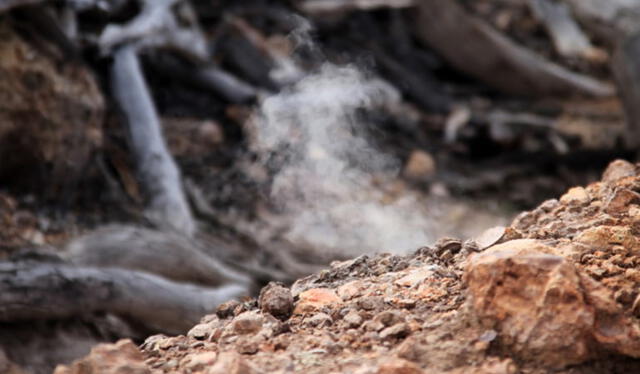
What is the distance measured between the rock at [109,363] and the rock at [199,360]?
6cm

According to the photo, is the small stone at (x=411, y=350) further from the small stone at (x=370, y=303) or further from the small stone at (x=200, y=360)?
the small stone at (x=200, y=360)

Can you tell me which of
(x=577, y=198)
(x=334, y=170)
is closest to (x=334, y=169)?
(x=334, y=170)

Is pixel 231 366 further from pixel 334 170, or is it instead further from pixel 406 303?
pixel 334 170

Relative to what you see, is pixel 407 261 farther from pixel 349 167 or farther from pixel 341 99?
pixel 341 99

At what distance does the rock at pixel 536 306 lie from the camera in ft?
3.18

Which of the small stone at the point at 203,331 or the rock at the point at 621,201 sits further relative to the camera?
the rock at the point at 621,201

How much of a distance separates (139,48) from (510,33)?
3.61 meters

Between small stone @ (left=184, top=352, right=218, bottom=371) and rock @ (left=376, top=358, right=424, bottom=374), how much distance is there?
0.24 m

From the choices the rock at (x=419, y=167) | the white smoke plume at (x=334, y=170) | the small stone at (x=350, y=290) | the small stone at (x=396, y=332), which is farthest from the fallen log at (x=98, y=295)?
the rock at (x=419, y=167)

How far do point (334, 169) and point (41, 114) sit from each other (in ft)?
7.30

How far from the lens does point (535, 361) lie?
97 cm

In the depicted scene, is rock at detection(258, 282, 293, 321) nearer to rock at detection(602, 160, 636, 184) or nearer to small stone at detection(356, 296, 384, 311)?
small stone at detection(356, 296, 384, 311)

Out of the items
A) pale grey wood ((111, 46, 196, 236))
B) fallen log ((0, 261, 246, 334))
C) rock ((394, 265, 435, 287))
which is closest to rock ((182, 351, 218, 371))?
rock ((394, 265, 435, 287))

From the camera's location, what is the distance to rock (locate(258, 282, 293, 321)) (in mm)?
1204
